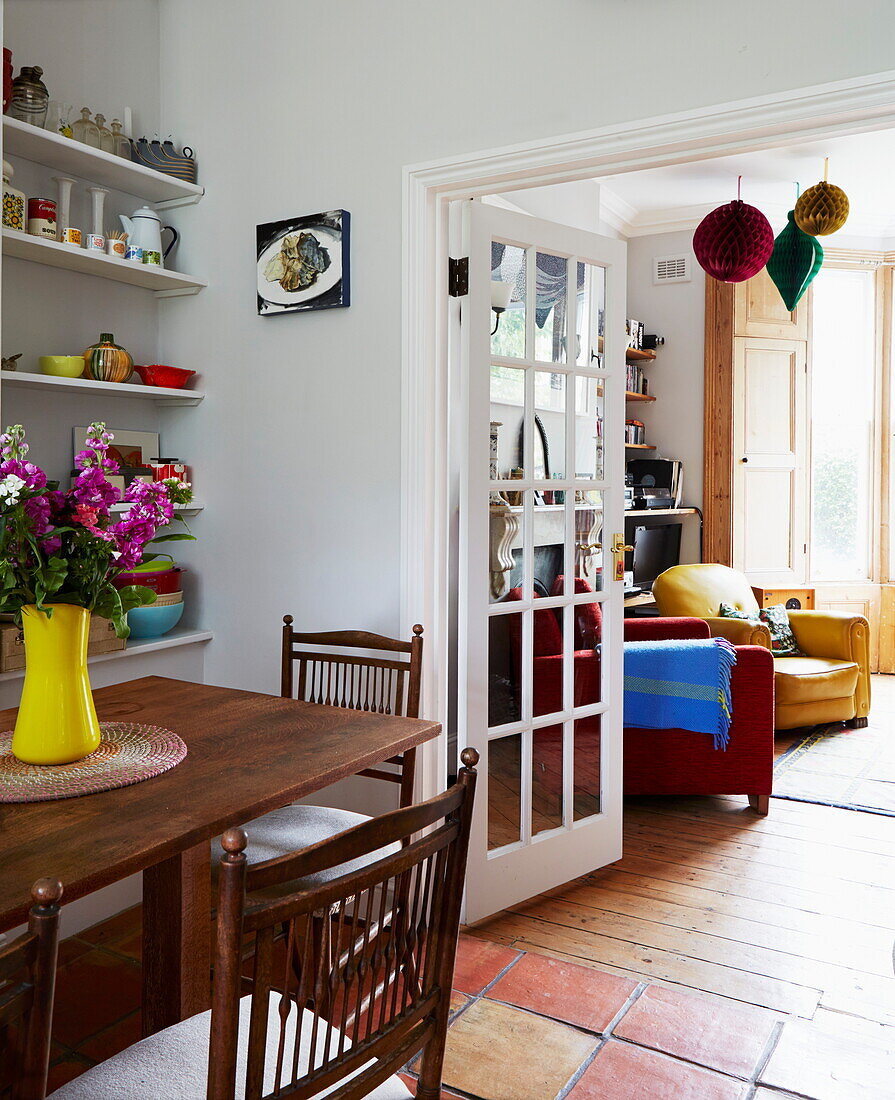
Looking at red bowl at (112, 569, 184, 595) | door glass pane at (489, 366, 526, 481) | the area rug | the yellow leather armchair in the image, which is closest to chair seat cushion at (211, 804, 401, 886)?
red bowl at (112, 569, 184, 595)

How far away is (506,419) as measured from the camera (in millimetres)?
2713

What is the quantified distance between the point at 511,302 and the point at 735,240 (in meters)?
1.77

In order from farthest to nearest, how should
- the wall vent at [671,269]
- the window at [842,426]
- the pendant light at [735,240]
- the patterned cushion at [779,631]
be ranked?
1. the window at [842,426]
2. the wall vent at [671,269]
3. the patterned cushion at [779,631]
4. the pendant light at [735,240]

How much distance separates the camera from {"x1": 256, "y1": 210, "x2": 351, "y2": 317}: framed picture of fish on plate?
2668 millimetres

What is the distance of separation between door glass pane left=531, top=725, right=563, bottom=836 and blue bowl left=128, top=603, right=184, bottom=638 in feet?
3.97

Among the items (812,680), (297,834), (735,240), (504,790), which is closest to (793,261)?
(735,240)

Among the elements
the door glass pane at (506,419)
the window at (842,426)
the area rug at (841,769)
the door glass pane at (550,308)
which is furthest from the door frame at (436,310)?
the window at (842,426)

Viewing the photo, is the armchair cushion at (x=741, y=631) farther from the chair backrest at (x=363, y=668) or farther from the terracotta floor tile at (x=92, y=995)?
the terracotta floor tile at (x=92, y=995)

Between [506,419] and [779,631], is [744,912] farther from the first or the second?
[779,631]

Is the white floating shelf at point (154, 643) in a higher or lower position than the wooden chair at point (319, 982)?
higher

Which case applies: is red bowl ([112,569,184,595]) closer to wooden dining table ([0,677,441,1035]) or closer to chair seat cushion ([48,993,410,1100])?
wooden dining table ([0,677,441,1035])

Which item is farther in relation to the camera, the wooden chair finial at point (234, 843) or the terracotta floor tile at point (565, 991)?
the terracotta floor tile at point (565, 991)

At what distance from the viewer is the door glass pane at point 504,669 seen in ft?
8.89

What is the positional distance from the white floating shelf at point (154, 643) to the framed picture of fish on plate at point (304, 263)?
1066 mm
